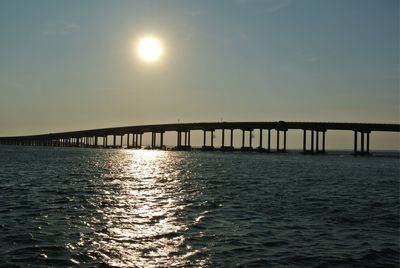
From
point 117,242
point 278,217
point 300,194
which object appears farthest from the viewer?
point 300,194

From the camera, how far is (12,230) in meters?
16.5

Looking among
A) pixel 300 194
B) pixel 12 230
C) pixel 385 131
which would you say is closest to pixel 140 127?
pixel 385 131

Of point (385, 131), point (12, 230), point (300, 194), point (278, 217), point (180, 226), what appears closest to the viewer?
point (12, 230)

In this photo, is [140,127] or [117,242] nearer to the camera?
[117,242]

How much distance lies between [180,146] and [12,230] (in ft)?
596

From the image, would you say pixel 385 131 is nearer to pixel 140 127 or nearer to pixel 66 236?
pixel 140 127

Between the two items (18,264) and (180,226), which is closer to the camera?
(18,264)

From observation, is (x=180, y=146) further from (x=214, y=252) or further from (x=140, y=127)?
(x=214, y=252)

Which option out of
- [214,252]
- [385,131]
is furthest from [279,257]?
[385,131]

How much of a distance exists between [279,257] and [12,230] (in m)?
9.15

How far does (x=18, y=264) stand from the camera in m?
12.4

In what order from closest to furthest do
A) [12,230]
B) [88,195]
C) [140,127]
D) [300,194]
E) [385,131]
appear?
[12,230], [88,195], [300,194], [385,131], [140,127]

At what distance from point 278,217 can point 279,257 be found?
711 cm

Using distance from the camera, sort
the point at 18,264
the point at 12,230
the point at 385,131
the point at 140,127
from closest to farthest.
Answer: the point at 18,264 → the point at 12,230 → the point at 385,131 → the point at 140,127
